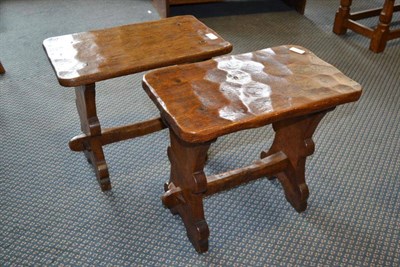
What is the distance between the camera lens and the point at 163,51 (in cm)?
142

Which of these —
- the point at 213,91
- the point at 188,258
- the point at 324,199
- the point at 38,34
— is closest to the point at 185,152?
the point at 213,91

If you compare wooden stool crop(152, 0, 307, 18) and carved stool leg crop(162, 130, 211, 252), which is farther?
wooden stool crop(152, 0, 307, 18)

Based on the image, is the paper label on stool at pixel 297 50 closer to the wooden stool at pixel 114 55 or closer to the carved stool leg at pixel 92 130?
the wooden stool at pixel 114 55

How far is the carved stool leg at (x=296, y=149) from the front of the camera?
1.33 meters

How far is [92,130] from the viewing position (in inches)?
59.6

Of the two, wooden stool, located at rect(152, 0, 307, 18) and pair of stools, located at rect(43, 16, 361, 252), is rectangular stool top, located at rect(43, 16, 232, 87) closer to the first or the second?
pair of stools, located at rect(43, 16, 361, 252)

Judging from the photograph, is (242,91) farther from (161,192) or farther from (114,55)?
(161,192)

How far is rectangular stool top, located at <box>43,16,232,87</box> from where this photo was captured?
1296mm

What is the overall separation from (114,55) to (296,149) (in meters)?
0.70

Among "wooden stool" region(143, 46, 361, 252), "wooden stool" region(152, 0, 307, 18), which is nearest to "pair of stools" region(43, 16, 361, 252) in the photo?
"wooden stool" region(143, 46, 361, 252)

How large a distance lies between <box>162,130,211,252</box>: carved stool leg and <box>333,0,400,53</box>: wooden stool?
1.99m

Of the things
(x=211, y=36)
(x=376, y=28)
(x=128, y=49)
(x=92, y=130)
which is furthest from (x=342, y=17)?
(x=92, y=130)

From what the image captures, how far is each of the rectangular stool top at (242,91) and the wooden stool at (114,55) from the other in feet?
0.43

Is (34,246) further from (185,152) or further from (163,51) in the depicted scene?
(163,51)
